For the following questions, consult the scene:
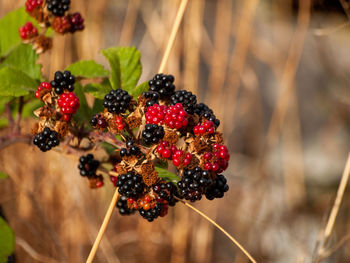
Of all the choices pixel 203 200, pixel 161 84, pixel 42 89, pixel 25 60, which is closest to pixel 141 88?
pixel 161 84

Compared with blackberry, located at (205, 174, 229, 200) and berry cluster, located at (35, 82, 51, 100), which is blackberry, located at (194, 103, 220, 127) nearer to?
blackberry, located at (205, 174, 229, 200)

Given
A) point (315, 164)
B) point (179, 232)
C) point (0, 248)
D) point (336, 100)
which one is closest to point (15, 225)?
point (179, 232)

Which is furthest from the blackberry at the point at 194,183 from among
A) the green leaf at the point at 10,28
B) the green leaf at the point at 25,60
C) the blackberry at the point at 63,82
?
the green leaf at the point at 10,28

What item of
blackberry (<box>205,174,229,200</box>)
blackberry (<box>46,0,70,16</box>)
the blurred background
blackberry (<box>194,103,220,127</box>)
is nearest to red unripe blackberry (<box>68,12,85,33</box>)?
blackberry (<box>46,0,70,16</box>)

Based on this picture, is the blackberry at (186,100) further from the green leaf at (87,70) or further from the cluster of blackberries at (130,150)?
the green leaf at (87,70)

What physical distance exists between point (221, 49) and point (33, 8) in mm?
1542

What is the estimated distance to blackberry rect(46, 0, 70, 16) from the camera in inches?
32.3

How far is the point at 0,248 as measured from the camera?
84cm

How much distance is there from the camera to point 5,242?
845 millimetres

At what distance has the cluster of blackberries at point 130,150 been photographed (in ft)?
2.03

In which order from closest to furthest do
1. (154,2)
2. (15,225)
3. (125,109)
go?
(125,109) < (15,225) < (154,2)

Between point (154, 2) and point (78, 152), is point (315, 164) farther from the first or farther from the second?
point (78, 152)

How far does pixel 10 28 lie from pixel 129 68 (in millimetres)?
355

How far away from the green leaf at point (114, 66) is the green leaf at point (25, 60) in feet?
0.56
